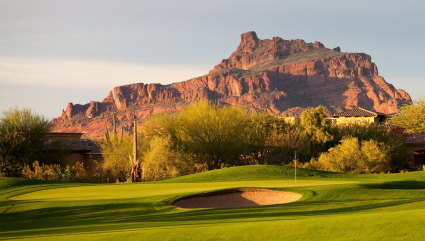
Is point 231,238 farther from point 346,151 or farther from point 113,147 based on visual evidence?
point 113,147

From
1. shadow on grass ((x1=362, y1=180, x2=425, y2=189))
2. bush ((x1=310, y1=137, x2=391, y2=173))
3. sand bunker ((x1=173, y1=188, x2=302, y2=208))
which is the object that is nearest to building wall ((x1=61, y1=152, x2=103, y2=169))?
bush ((x1=310, y1=137, x2=391, y2=173))

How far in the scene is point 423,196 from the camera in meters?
19.0

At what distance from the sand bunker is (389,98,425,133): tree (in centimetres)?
6224

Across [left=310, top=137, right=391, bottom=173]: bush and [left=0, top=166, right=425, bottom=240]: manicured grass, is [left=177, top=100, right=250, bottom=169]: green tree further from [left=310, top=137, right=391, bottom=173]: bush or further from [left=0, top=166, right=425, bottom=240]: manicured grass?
[left=0, top=166, right=425, bottom=240]: manicured grass

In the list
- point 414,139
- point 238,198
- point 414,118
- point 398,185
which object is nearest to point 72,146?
point 238,198

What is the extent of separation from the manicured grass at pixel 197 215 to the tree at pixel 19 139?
14.1 m

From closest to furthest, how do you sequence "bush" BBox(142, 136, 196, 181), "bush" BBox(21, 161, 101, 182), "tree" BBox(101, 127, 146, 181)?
"bush" BBox(21, 161, 101, 182), "bush" BBox(142, 136, 196, 181), "tree" BBox(101, 127, 146, 181)

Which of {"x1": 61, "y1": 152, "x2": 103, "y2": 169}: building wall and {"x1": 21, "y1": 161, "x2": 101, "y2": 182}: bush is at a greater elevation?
{"x1": 61, "y1": 152, "x2": 103, "y2": 169}: building wall

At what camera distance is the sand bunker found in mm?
19344

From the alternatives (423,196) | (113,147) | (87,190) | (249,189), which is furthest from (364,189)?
(113,147)

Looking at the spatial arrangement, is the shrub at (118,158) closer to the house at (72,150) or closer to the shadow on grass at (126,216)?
the house at (72,150)

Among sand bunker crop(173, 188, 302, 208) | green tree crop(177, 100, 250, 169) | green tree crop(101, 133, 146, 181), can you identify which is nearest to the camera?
sand bunker crop(173, 188, 302, 208)

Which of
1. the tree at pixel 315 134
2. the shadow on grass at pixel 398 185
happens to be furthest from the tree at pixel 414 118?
the shadow on grass at pixel 398 185

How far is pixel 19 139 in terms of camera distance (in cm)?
4206
